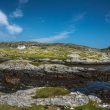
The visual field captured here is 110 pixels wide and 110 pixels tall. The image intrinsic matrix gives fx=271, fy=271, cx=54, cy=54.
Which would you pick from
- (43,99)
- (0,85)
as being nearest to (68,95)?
(43,99)

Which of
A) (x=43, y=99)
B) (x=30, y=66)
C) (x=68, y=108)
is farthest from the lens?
(x=30, y=66)

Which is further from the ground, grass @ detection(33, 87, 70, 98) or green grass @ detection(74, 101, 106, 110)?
grass @ detection(33, 87, 70, 98)

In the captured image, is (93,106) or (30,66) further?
(30,66)

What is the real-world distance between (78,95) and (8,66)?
72.2 m

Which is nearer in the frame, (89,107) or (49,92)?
(89,107)

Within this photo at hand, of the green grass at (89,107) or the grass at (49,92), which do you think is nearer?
the green grass at (89,107)

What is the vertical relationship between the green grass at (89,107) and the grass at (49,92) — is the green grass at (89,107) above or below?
below

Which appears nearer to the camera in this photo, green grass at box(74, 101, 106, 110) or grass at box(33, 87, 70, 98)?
green grass at box(74, 101, 106, 110)

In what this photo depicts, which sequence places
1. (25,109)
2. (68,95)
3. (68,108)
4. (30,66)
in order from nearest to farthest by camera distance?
(25,109)
(68,108)
(68,95)
(30,66)

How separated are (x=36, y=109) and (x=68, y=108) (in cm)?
532

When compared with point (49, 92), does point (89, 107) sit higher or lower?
lower

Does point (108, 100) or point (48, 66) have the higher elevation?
point (48, 66)

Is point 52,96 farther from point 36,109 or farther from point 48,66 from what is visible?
point 48,66

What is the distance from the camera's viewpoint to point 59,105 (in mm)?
42406
